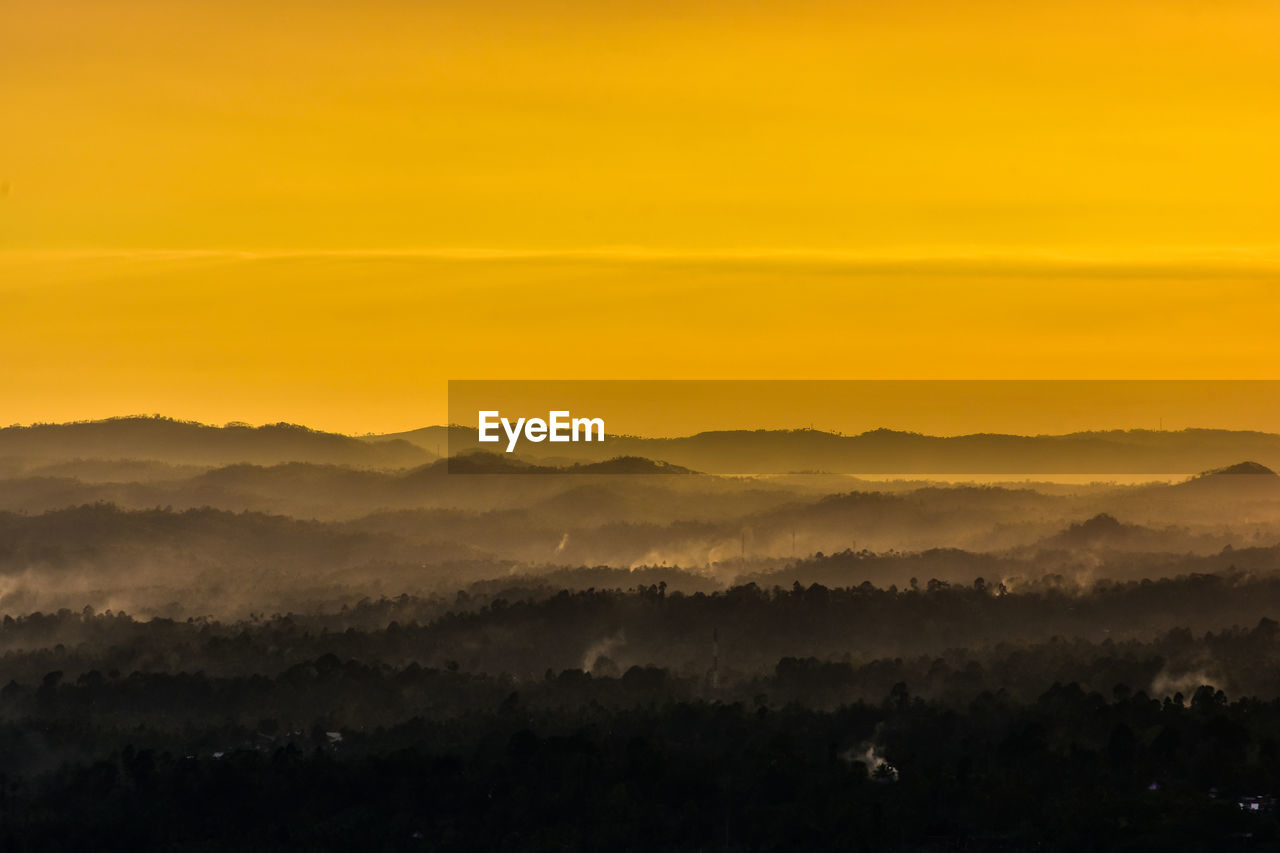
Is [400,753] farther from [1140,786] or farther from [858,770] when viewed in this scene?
[1140,786]

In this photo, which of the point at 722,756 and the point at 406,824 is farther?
the point at 722,756

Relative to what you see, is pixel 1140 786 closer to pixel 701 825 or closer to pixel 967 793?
pixel 967 793

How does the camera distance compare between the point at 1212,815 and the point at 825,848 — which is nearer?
the point at 1212,815

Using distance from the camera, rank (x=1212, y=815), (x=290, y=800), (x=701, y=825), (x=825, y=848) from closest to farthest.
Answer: (x=1212, y=815), (x=825, y=848), (x=701, y=825), (x=290, y=800)

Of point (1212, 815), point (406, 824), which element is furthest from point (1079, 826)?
point (406, 824)

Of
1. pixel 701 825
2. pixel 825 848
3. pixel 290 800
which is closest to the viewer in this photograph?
pixel 825 848

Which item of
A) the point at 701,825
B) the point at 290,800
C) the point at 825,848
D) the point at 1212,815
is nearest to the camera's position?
the point at 1212,815

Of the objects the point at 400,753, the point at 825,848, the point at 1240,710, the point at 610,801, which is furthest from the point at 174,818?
the point at 1240,710

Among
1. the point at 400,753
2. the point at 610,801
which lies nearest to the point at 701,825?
the point at 610,801

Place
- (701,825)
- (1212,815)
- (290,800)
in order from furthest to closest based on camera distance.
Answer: (290,800) → (701,825) → (1212,815)
